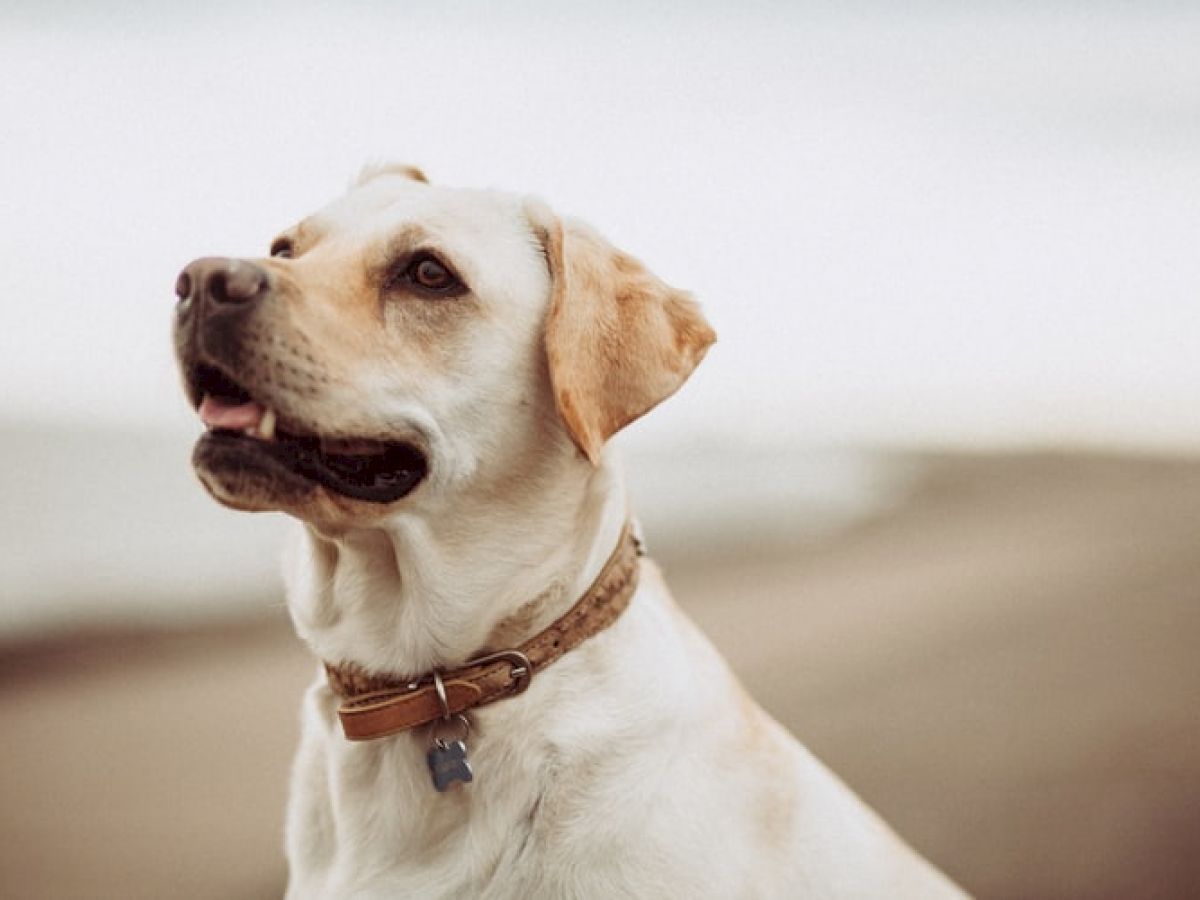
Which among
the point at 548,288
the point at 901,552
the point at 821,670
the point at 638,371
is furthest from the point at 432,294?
the point at 901,552

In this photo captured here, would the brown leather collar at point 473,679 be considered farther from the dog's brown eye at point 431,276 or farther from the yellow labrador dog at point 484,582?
the dog's brown eye at point 431,276

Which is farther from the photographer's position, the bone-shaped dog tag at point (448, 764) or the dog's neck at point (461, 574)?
the dog's neck at point (461, 574)

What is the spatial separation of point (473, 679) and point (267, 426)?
1.82 feet

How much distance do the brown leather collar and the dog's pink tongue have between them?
1.66 feet

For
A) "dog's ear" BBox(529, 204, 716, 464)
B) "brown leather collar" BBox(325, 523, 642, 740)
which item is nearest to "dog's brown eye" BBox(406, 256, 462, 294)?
"dog's ear" BBox(529, 204, 716, 464)

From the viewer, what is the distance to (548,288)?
2277 mm

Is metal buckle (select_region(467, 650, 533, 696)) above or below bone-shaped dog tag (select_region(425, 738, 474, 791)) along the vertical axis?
above

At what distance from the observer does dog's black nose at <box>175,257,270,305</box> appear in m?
1.86

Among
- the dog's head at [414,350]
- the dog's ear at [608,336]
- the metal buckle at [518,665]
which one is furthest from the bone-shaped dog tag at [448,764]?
the dog's ear at [608,336]

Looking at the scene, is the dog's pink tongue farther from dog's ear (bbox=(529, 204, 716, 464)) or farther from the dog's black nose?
dog's ear (bbox=(529, 204, 716, 464))

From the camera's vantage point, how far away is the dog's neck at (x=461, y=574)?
2.09m

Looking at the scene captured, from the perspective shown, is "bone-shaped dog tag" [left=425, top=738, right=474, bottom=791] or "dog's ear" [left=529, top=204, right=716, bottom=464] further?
"dog's ear" [left=529, top=204, right=716, bottom=464]

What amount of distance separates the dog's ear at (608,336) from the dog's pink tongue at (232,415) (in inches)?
20.2

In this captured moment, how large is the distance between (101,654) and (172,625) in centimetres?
31
